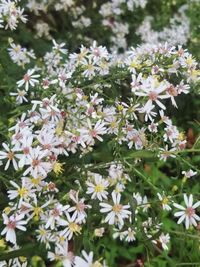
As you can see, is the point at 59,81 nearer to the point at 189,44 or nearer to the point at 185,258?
the point at 185,258

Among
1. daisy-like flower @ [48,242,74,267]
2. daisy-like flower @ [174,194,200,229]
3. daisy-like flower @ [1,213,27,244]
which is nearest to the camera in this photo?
daisy-like flower @ [48,242,74,267]

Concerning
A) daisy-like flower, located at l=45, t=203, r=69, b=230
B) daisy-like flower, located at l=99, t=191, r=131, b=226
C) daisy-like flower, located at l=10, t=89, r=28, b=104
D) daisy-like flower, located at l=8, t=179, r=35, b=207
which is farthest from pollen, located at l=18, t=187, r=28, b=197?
daisy-like flower, located at l=10, t=89, r=28, b=104

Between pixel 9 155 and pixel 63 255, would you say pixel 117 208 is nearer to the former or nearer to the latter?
pixel 63 255

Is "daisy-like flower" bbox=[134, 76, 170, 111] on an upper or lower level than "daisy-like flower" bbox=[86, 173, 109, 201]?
upper

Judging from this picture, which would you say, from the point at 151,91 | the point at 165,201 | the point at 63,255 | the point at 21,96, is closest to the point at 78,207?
the point at 63,255

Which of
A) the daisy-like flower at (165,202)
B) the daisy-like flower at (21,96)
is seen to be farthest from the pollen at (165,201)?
the daisy-like flower at (21,96)

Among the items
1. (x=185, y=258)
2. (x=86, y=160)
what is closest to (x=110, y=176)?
(x=86, y=160)

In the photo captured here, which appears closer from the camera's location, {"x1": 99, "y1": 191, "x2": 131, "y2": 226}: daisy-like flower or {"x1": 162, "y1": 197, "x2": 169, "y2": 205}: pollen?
{"x1": 99, "y1": 191, "x2": 131, "y2": 226}: daisy-like flower

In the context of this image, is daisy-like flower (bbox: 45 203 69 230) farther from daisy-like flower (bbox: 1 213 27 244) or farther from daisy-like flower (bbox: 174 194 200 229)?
daisy-like flower (bbox: 174 194 200 229)

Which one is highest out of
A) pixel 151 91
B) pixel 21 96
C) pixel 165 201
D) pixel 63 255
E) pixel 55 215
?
pixel 21 96
